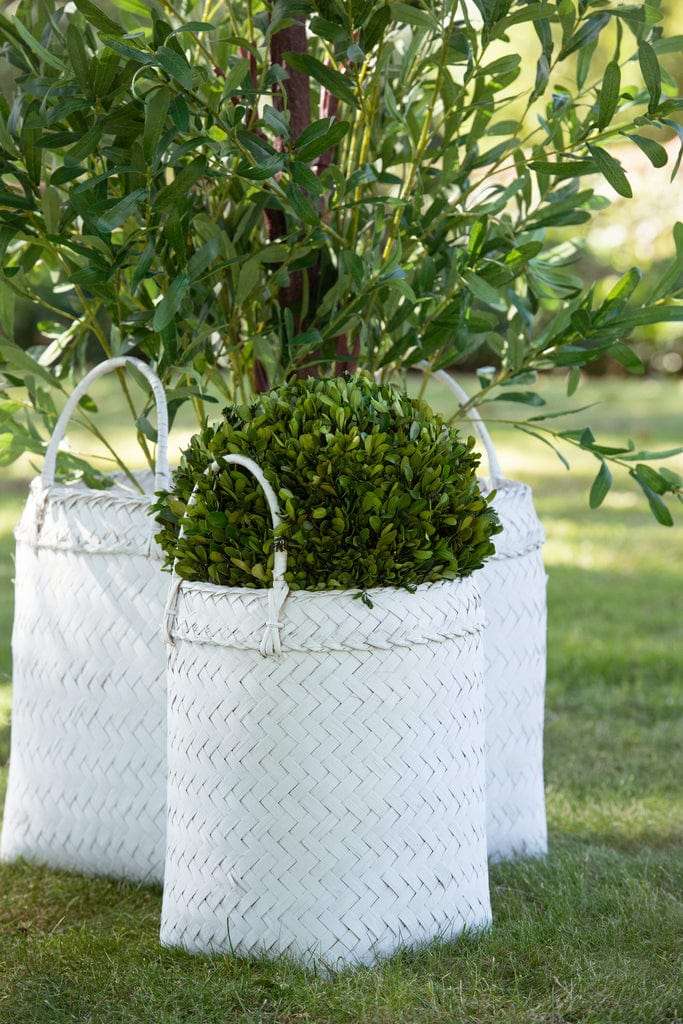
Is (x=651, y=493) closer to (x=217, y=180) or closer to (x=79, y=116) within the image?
(x=217, y=180)

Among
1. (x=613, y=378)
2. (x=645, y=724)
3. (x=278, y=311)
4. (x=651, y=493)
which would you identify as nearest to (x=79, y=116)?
(x=278, y=311)

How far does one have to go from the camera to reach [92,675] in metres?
2.26

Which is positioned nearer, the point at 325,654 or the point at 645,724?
the point at 325,654

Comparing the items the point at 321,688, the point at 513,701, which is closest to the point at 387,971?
the point at 321,688

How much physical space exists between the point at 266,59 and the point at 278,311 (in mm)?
451

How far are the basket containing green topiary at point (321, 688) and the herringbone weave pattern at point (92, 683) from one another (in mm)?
300

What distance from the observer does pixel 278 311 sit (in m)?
2.38

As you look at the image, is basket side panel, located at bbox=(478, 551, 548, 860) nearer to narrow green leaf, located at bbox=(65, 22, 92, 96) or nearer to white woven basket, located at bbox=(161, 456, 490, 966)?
white woven basket, located at bbox=(161, 456, 490, 966)

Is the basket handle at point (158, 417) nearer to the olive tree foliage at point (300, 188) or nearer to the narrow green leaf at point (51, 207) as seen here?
the olive tree foliage at point (300, 188)

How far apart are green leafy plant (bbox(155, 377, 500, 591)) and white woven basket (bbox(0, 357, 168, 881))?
0.25 meters

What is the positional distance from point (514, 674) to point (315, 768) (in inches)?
25.8

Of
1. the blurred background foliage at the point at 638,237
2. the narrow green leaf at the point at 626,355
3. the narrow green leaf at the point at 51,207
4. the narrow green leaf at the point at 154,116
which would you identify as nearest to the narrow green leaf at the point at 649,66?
the narrow green leaf at the point at 626,355

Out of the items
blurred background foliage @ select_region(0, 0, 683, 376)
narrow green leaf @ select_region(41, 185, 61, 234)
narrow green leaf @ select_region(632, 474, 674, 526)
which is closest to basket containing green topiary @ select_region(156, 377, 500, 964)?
narrow green leaf @ select_region(632, 474, 674, 526)

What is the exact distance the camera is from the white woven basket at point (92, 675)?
221 cm
